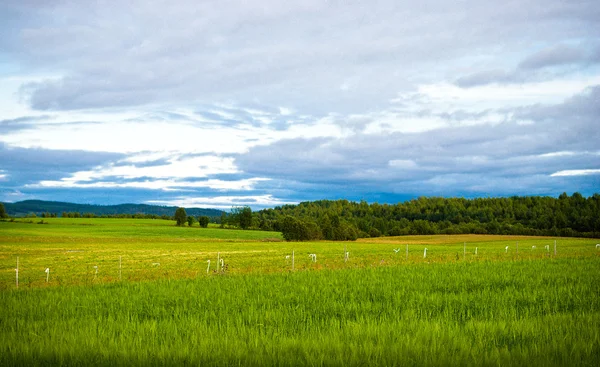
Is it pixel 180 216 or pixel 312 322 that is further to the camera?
pixel 180 216

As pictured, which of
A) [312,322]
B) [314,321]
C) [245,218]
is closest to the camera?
[312,322]

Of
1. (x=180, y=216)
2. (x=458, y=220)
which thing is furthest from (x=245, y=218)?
(x=458, y=220)

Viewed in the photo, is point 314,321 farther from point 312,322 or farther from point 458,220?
point 458,220

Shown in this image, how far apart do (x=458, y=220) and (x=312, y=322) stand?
139 m

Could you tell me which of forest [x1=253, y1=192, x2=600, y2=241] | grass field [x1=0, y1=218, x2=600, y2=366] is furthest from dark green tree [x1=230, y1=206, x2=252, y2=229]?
grass field [x1=0, y1=218, x2=600, y2=366]

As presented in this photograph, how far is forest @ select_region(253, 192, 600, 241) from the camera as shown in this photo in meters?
104

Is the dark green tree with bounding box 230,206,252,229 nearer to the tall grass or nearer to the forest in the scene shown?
the forest

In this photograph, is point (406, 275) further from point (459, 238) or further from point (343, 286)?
point (459, 238)

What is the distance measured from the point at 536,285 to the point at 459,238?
84039 mm

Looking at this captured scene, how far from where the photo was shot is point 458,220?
145 m

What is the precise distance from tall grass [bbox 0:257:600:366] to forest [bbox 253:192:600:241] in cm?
7664

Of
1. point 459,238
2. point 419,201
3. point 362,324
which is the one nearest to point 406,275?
point 362,324

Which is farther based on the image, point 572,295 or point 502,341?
point 572,295

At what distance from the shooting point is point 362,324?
12.2 meters
